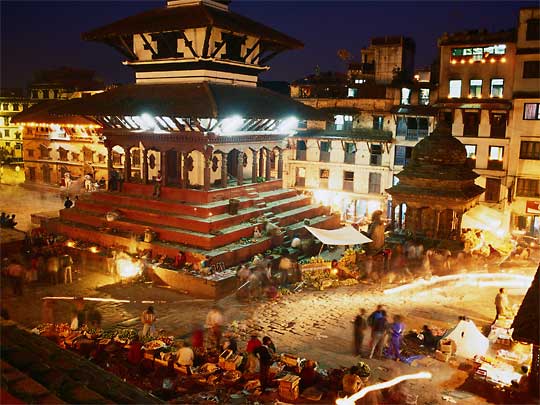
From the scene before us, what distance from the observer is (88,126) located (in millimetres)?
44812

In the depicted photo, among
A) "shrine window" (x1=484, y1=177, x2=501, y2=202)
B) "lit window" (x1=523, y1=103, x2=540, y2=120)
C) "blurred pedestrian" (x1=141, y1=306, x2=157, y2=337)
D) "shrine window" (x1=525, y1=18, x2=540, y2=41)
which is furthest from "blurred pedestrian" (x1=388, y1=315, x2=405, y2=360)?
"shrine window" (x1=525, y1=18, x2=540, y2=41)

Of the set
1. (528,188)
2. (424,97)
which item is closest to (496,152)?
(528,188)

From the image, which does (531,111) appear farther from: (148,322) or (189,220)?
(148,322)

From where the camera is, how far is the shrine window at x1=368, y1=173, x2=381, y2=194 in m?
38.9

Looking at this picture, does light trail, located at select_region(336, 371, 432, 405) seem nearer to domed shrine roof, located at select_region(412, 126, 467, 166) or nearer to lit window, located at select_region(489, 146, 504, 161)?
domed shrine roof, located at select_region(412, 126, 467, 166)

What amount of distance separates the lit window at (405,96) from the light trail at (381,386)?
2825 cm

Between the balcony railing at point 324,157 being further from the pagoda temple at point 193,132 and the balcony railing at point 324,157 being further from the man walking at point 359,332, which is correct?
the man walking at point 359,332

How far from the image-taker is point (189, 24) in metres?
24.5

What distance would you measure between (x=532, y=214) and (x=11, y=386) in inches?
1348

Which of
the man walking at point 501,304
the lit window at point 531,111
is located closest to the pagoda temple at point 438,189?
the man walking at point 501,304

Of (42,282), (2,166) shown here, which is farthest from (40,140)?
(42,282)

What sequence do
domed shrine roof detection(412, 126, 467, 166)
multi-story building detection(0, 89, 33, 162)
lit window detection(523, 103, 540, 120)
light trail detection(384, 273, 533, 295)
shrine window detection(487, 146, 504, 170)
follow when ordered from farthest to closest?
1. multi-story building detection(0, 89, 33, 162)
2. shrine window detection(487, 146, 504, 170)
3. lit window detection(523, 103, 540, 120)
4. domed shrine roof detection(412, 126, 467, 166)
5. light trail detection(384, 273, 533, 295)

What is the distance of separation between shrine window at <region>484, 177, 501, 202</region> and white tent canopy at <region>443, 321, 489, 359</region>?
880 inches

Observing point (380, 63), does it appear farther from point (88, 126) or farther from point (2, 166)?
point (2, 166)
